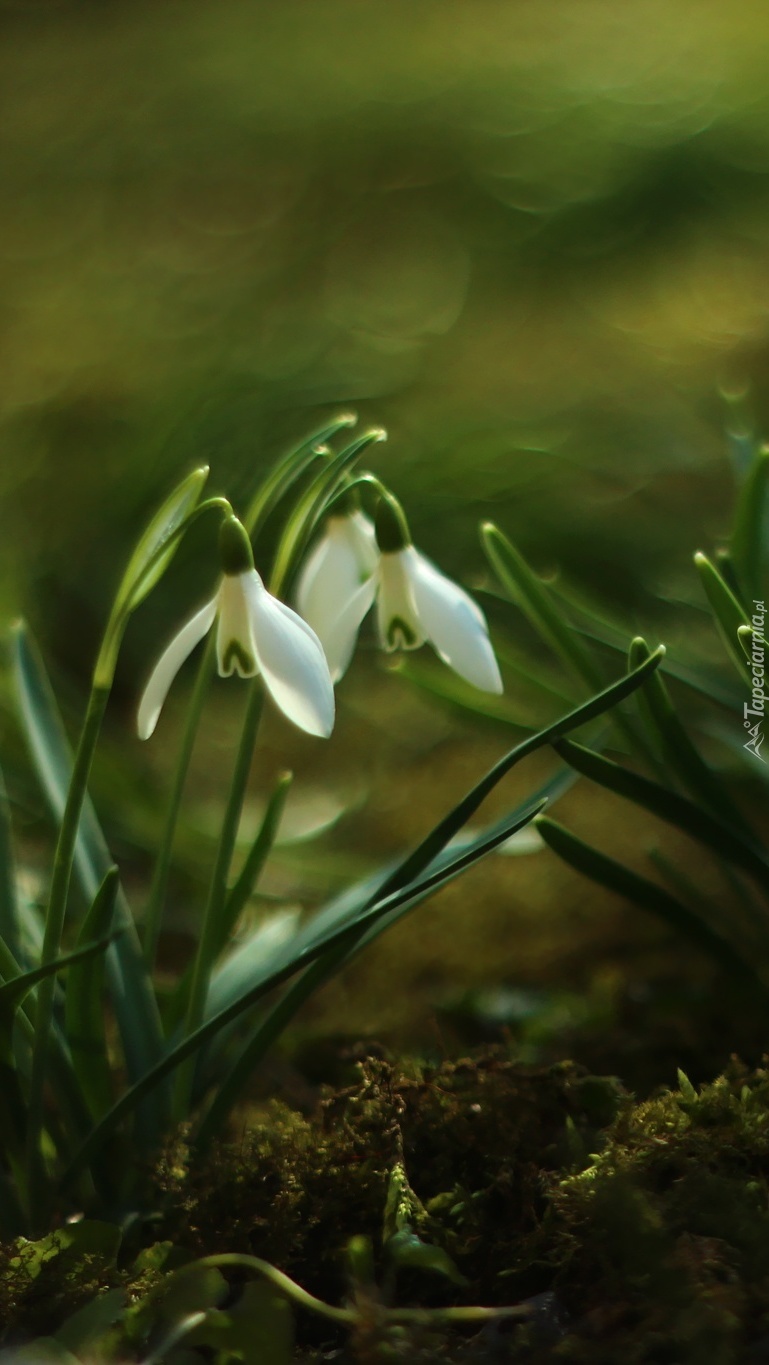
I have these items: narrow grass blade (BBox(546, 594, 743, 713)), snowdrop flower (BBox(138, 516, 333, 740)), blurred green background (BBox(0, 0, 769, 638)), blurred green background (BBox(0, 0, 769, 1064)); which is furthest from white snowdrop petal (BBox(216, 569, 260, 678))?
blurred green background (BBox(0, 0, 769, 638))

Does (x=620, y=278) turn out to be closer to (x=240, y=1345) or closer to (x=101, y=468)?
(x=101, y=468)

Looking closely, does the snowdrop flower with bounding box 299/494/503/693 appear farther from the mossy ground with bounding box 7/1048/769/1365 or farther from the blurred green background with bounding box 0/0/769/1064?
the blurred green background with bounding box 0/0/769/1064

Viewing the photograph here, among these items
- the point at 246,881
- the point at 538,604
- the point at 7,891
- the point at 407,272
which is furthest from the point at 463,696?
the point at 407,272

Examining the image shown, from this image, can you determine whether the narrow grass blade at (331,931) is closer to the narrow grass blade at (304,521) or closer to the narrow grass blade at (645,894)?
the narrow grass blade at (645,894)

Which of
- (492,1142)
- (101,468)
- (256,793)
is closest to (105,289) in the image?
(101,468)

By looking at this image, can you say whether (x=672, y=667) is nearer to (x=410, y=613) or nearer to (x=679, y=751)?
(x=679, y=751)

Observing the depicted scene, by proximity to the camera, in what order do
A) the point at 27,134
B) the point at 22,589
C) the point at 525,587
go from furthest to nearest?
1. the point at 27,134
2. the point at 22,589
3. the point at 525,587
